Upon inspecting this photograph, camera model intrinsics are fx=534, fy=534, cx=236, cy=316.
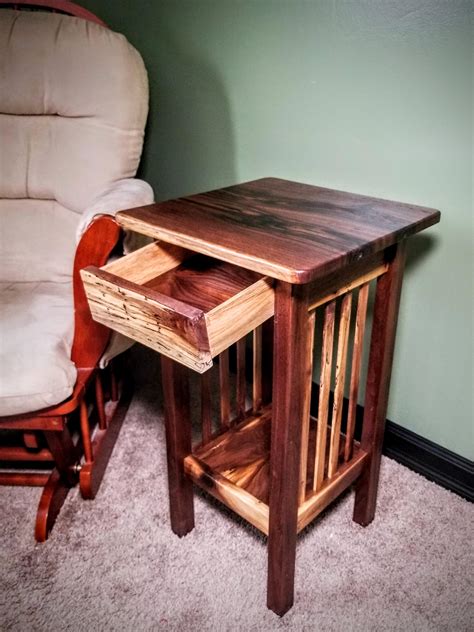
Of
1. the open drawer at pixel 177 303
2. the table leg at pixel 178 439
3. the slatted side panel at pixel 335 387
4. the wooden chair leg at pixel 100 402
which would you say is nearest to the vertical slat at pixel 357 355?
the slatted side panel at pixel 335 387

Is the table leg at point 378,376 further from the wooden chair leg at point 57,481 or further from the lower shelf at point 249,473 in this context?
the wooden chair leg at point 57,481

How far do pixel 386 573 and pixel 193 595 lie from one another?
0.40 metres

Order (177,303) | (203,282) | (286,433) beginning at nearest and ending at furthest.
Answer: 1. (177,303)
2. (286,433)
3. (203,282)

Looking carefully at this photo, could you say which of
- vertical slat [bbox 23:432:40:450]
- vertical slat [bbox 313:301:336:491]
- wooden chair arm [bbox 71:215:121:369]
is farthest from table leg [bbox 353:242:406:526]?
vertical slat [bbox 23:432:40:450]

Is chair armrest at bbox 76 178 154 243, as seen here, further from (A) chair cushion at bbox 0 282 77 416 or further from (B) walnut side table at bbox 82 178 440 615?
(A) chair cushion at bbox 0 282 77 416

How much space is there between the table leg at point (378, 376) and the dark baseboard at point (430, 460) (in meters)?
0.20

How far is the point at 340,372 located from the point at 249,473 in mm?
302

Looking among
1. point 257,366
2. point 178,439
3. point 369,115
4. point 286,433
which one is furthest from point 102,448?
point 369,115

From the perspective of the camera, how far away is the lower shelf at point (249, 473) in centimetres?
103

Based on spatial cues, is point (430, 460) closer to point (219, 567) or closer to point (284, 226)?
point (219, 567)

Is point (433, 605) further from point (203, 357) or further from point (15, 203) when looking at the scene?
point (15, 203)

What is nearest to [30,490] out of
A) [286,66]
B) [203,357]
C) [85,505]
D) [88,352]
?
[85,505]

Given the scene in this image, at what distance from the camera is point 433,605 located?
1049mm

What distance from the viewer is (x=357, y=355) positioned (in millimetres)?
1045
